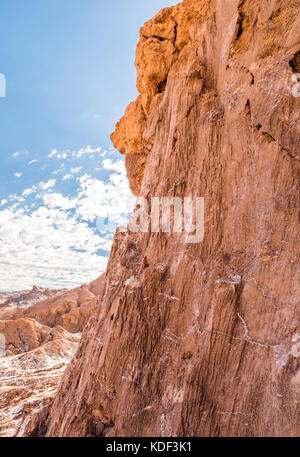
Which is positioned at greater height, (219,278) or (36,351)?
(219,278)

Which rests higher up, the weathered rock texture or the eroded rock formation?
the weathered rock texture

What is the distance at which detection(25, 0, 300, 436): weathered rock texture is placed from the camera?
208 inches

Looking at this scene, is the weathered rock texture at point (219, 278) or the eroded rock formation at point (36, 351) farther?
the eroded rock formation at point (36, 351)

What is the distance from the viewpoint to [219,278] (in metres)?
6.25

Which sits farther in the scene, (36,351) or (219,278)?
(36,351)

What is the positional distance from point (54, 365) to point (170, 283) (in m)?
28.3

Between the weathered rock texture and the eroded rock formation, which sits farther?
the eroded rock formation

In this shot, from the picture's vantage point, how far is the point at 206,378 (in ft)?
18.4

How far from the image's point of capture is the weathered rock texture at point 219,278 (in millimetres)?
5289

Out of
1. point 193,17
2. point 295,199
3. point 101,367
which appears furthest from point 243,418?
point 193,17

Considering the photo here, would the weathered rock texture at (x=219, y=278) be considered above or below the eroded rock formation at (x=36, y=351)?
above
